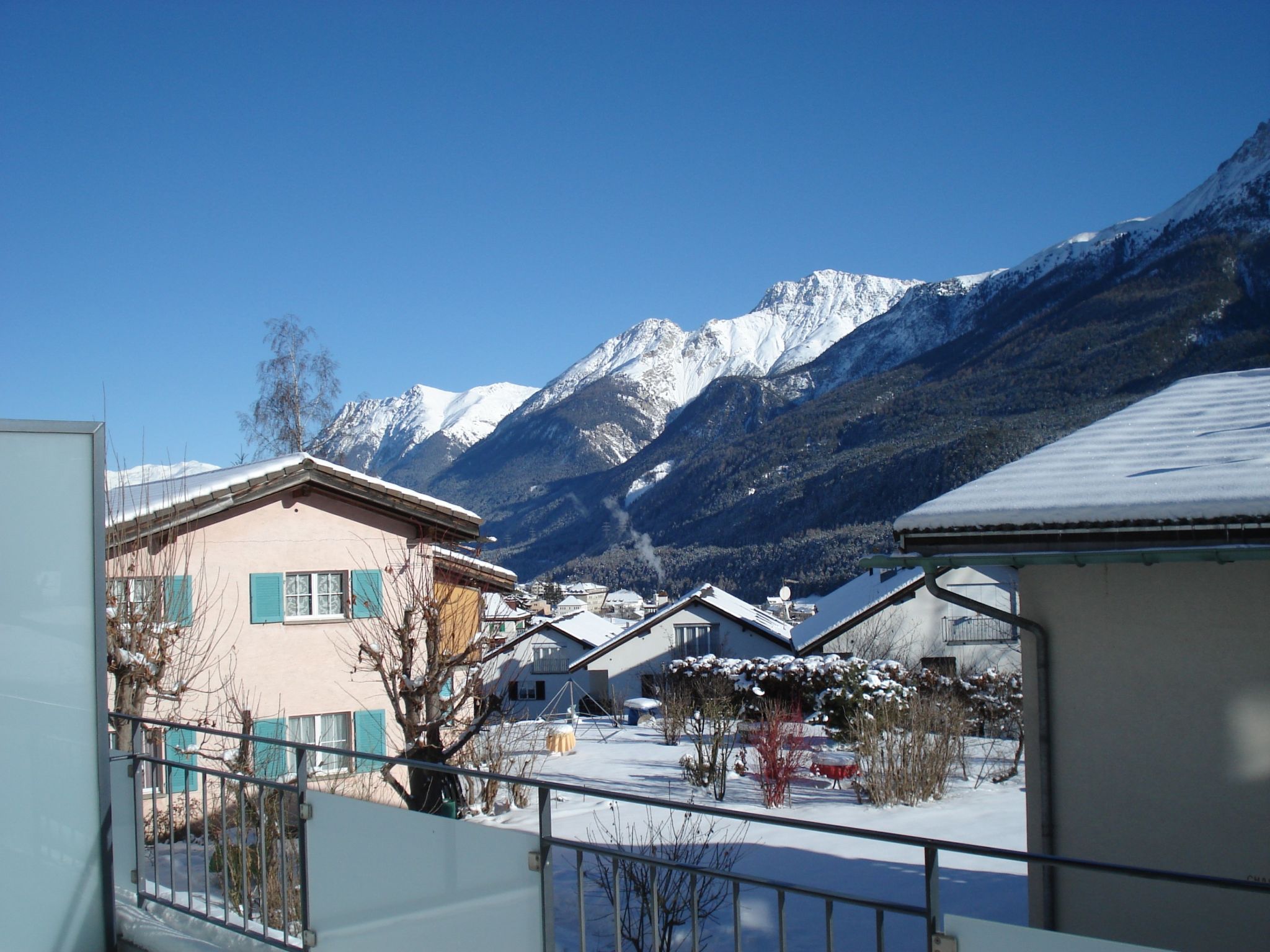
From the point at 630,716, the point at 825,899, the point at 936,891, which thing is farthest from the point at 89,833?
the point at 630,716

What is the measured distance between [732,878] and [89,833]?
3.20 metres

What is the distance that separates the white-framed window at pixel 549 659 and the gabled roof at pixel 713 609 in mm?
3581

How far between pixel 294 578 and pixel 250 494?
62.3 inches

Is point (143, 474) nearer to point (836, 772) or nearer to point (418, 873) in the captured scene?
point (836, 772)

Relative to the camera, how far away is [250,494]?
15773 mm

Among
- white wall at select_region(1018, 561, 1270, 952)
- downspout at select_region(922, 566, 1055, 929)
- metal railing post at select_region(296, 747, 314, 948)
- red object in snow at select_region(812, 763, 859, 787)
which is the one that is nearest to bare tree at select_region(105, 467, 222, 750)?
metal railing post at select_region(296, 747, 314, 948)

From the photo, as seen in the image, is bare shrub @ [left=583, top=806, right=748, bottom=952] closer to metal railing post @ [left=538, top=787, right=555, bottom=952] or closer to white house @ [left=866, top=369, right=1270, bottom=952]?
metal railing post @ [left=538, top=787, right=555, bottom=952]

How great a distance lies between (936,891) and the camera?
8.92 ft

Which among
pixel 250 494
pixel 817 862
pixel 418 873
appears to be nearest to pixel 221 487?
pixel 250 494

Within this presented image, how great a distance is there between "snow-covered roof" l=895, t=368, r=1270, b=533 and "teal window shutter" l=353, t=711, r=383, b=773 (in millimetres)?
13104

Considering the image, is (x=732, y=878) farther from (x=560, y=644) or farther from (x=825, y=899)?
(x=560, y=644)

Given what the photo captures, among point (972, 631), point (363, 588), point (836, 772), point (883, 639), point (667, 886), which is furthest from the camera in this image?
point (972, 631)

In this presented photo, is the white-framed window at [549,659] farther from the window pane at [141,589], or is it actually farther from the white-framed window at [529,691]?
the window pane at [141,589]

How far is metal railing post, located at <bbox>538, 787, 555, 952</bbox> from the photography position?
358 cm
